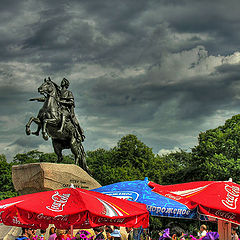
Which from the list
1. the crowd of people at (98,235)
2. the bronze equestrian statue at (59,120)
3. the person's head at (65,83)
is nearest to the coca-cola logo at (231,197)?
the crowd of people at (98,235)

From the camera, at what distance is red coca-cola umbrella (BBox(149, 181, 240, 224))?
8.07 m

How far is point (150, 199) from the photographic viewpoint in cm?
1227

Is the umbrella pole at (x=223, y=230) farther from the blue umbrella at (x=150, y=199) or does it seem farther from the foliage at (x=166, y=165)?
the foliage at (x=166, y=165)

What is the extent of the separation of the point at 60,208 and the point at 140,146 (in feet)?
151

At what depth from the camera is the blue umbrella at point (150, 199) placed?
1162 cm

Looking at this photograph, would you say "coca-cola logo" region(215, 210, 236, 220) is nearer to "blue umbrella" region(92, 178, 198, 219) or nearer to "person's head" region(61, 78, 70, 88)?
"blue umbrella" region(92, 178, 198, 219)

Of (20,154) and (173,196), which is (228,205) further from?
(20,154)

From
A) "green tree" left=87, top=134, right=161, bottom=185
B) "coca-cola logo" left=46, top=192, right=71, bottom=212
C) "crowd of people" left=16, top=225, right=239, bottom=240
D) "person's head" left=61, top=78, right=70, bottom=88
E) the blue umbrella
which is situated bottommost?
"crowd of people" left=16, top=225, right=239, bottom=240

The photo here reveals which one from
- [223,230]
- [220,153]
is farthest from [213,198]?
[220,153]

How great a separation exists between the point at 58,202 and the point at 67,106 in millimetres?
12909

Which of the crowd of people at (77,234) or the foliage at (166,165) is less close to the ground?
the foliage at (166,165)

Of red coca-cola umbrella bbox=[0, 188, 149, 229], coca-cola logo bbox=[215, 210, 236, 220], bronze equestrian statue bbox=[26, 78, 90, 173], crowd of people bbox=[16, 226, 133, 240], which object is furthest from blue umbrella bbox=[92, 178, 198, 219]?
bronze equestrian statue bbox=[26, 78, 90, 173]

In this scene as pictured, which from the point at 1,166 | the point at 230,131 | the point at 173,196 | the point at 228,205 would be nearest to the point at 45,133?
the point at 173,196

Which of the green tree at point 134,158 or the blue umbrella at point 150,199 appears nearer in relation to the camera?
the blue umbrella at point 150,199
